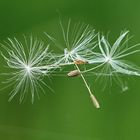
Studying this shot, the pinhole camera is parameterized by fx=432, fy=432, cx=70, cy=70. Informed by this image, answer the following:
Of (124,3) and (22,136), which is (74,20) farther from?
(22,136)

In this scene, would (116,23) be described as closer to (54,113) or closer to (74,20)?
(74,20)

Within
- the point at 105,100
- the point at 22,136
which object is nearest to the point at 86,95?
the point at 105,100

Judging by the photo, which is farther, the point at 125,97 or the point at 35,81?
the point at 125,97

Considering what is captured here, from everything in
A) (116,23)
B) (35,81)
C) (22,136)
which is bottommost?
(35,81)

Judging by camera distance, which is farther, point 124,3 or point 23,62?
point 124,3

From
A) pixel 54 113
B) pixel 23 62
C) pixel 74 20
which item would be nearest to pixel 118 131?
pixel 54 113

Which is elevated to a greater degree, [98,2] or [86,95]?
[98,2]
